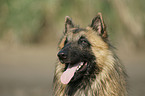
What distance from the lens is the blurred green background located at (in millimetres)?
17891

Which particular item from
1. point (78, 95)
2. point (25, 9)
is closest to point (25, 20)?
point (25, 9)

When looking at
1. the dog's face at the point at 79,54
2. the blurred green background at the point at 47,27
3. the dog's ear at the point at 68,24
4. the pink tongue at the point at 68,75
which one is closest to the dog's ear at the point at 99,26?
the dog's face at the point at 79,54

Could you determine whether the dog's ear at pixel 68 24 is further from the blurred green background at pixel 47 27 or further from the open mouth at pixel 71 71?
the blurred green background at pixel 47 27

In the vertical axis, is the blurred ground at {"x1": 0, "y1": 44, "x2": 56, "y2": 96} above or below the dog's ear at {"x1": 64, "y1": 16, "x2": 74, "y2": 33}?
below

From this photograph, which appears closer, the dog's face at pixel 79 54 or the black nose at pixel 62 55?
the black nose at pixel 62 55

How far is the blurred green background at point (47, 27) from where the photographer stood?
17891mm

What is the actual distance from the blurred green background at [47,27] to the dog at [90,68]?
878 cm

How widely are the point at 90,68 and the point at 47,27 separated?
19109 mm

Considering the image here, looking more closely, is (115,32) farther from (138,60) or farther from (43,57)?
(43,57)

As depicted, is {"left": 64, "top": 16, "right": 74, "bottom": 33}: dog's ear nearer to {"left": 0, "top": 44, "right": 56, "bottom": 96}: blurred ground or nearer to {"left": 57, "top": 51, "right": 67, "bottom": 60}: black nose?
{"left": 57, "top": 51, "right": 67, "bottom": 60}: black nose

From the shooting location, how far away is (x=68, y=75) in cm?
648

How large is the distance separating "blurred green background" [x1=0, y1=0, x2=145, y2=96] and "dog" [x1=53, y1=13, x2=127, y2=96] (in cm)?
878

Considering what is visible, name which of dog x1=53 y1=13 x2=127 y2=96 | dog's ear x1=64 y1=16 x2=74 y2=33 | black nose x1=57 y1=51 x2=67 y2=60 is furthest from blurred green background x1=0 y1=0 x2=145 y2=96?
black nose x1=57 y1=51 x2=67 y2=60

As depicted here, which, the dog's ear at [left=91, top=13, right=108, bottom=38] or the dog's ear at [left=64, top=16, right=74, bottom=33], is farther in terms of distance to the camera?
the dog's ear at [left=64, top=16, right=74, bottom=33]
